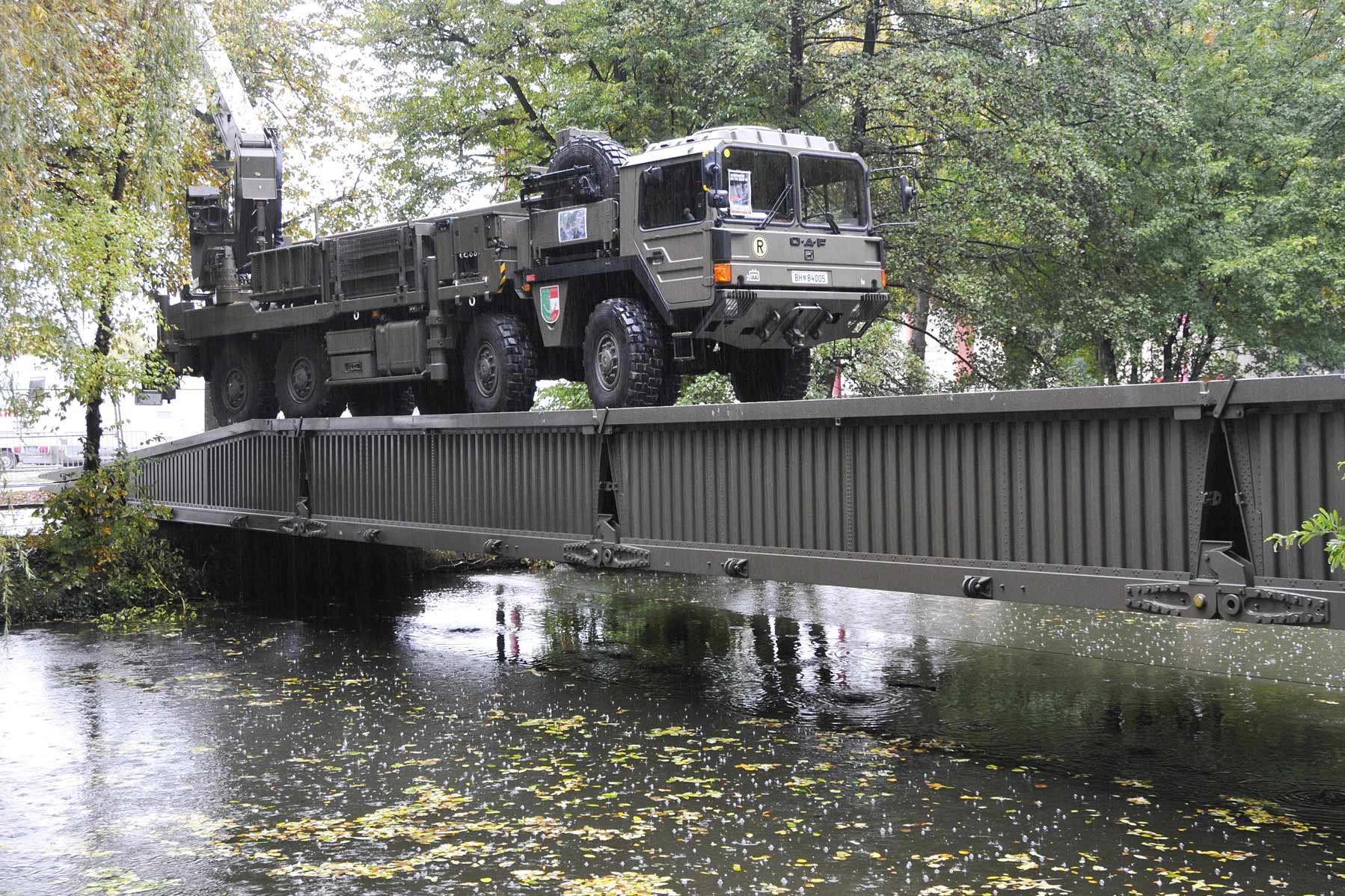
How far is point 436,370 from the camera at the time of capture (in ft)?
41.7

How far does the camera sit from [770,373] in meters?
12.6

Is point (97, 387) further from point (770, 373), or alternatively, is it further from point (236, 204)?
point (770, 373)

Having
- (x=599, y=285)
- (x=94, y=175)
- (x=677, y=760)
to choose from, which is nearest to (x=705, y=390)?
(x=599, y=285)

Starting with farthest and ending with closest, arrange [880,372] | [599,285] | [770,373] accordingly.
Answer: [880,372]
[770,373]
[599,285]

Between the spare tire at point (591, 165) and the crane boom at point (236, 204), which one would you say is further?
the crane boom at point (236, 204)

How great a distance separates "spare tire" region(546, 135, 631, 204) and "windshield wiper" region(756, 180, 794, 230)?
1243 millimetres

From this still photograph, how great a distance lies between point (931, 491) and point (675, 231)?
4079 mm

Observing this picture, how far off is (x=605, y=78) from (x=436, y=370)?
29.5 ft

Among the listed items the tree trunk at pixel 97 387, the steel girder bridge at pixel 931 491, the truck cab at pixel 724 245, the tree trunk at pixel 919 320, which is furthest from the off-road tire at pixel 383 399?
the tree trunk at pixel 919 320

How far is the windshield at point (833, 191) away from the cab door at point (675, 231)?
946 millimetres

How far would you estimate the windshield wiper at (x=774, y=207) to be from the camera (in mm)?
10836

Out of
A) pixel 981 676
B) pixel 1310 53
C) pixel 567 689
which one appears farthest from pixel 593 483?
pixel 1310 53

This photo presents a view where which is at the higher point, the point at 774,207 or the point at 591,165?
the point at 591,165

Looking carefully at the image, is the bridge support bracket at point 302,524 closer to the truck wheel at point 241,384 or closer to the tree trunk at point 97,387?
the tree trunk at point 97,387
